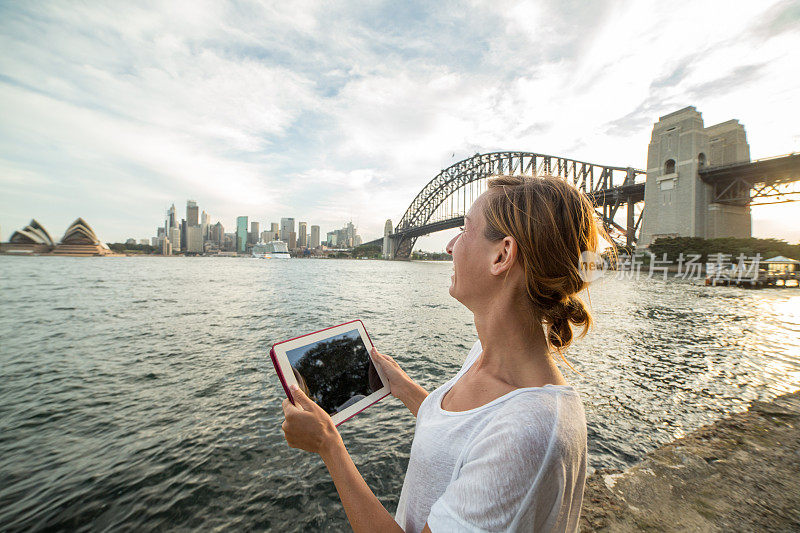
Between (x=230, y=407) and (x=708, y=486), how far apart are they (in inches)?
220

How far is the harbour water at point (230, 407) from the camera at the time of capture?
3.10 metres

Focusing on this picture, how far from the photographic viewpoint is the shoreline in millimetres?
2354

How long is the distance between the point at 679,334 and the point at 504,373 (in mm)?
11191

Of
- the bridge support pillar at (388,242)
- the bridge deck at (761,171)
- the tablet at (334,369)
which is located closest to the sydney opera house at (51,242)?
the bridge support pillar at (388,242)

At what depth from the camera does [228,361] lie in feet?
23.0

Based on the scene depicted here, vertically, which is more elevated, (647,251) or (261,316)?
(647,251)

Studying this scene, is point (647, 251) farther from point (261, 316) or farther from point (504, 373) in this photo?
point (504, 373)

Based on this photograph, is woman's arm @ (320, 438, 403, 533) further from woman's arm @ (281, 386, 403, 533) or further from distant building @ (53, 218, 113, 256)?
distant building @ (53, 218, 113, 256)

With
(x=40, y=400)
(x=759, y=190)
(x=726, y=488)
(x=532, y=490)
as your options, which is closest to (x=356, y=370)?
(x=532, y=490)

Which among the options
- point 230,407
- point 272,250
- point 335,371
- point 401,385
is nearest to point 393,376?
point 401,385

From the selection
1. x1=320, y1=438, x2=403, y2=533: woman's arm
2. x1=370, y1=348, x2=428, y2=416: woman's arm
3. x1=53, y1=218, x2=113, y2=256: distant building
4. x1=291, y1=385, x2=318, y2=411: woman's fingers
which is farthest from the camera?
x1=53, y1=218, x2=113, y2=256: distant building

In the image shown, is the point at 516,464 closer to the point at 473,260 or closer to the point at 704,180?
the point at 473,260

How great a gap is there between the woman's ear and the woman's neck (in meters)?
0.13

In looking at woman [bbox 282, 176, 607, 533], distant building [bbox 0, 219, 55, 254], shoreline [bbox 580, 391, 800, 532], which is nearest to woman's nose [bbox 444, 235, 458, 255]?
woman [bbox 282, 176, 607, 533]
